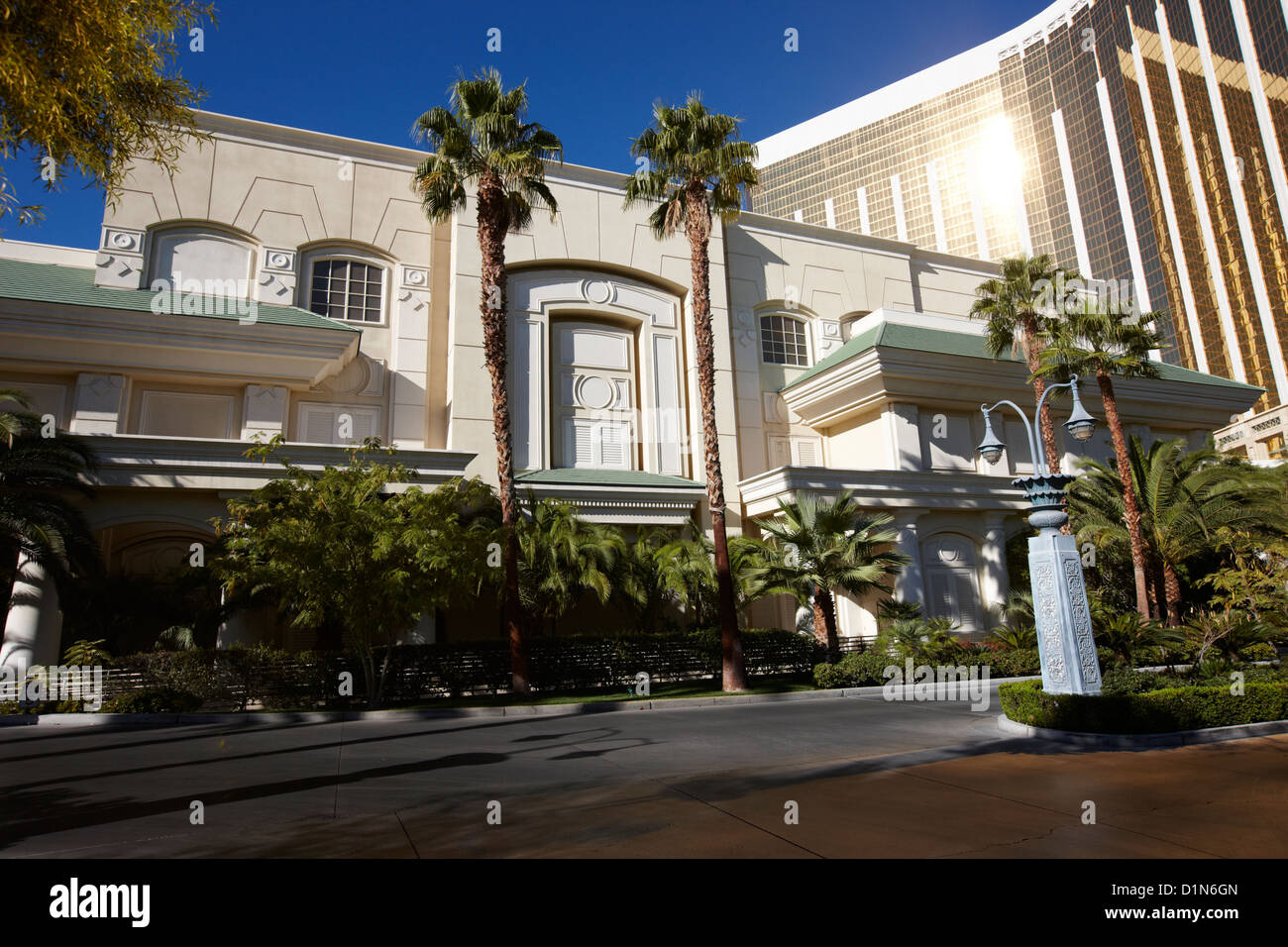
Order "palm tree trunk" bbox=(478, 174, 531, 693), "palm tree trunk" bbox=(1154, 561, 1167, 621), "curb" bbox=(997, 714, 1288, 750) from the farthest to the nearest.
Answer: "palm tree trunk" bbox=(1154, 561, 1167, 621) < "palm tree trunk" bbox=(478, 174, 531, 693) < "curb" bbox=(997, 714, 1288, 750)

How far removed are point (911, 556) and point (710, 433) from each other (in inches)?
351

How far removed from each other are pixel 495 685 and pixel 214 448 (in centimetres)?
855

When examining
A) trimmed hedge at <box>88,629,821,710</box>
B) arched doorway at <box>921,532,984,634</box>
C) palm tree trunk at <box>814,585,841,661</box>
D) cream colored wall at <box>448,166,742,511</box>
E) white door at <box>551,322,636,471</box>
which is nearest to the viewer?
trimmed hedge at <box>88,629,821,710</box>

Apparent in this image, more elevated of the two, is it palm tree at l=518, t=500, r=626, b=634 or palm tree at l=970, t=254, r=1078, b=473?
palm tree at l=970, t=254, r=1078, b=473

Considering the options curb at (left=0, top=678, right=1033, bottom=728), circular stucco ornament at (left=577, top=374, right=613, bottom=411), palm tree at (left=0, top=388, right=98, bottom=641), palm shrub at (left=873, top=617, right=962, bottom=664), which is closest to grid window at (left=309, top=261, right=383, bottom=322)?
circular stucco ornament at (left=577, top=374, right=613, bottom=411)

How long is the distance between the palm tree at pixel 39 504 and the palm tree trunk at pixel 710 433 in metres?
12.9

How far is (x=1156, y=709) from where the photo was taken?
32.8 ft

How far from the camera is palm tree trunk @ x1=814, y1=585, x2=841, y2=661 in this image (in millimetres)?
19234

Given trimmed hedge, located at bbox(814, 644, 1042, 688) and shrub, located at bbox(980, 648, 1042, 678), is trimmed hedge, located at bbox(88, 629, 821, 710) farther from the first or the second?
shrub, located at bbox(980, 648, 1042, 678)

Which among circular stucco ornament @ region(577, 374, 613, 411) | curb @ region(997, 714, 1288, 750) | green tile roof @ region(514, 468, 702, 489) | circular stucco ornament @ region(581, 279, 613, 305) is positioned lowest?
curb @ region(997, 714, 1288, 750)

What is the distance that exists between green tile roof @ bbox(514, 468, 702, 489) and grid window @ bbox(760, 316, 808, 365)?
711 centimetres

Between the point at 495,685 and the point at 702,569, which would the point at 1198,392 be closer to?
the point at 702,569

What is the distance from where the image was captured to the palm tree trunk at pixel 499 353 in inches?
643

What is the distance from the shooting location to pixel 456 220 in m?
24.4
